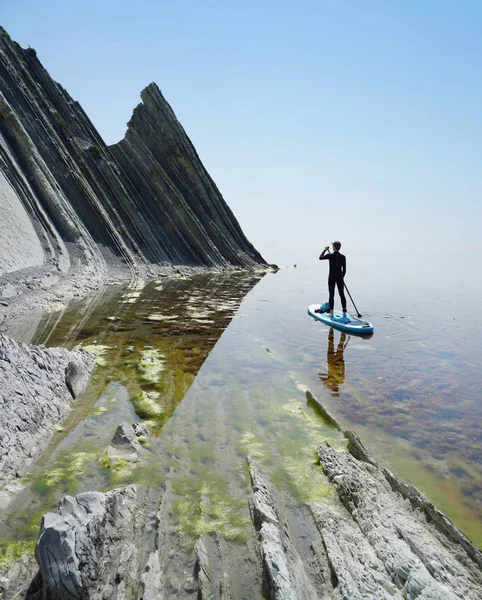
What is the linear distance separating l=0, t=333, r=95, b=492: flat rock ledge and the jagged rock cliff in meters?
12.2

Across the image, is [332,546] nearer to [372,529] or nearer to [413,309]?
[372,529]

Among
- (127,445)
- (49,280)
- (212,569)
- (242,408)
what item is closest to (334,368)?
(242,408)

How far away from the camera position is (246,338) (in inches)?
501

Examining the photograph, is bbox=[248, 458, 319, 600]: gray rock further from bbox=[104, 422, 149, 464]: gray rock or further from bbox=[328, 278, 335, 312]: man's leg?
bbox=[328, 278, 335, 312]: man's leg

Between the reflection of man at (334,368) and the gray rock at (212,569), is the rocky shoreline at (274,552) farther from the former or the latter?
the reflection of man at (334,368)

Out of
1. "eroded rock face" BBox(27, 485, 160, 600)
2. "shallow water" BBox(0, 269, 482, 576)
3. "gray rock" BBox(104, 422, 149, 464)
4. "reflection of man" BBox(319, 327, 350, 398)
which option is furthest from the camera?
"reflection of man" BBox(319, 327, 350, 398)

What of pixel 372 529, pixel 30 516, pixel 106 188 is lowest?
pixel 30 516

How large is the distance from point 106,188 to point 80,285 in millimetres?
14878

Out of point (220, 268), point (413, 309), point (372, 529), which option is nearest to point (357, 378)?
point (372, 529)

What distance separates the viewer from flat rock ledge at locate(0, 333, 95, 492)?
502 centimetres

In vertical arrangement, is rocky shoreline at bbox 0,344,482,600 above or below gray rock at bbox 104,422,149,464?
above

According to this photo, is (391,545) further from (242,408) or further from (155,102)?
(155,102)

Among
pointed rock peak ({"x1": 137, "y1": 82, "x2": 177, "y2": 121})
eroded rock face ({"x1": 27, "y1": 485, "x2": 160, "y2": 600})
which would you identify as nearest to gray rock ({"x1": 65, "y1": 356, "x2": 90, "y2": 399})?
eroded rock face ({"x1": 27, "y1": 485, "x2": 160, "y2": 600})

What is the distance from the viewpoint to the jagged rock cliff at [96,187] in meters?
23.1
